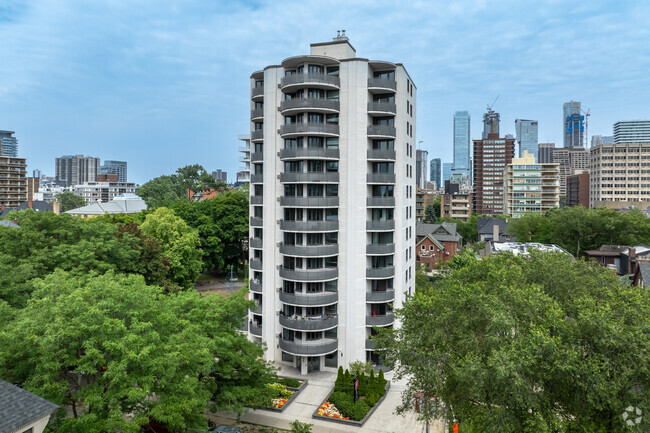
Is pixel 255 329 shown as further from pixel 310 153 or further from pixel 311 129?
pixel 311 129

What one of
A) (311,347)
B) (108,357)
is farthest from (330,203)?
(108,357)

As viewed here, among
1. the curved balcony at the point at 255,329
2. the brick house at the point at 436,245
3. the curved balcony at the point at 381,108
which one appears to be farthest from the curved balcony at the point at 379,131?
the brick house at the point at 436,245

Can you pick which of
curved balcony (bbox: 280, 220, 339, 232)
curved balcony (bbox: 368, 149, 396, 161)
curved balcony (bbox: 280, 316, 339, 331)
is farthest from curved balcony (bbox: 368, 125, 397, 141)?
curved balcony (bbox: 280, 316, 339, 331)

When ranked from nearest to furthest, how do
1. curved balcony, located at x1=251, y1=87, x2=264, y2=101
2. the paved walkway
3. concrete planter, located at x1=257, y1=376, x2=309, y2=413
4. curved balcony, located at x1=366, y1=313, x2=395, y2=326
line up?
the paved walkway → concrete planter, located at x1=257, y1=376, x2=309, y2=413 → curved balcony, located at x1=366, y1=313, x2=395, y2=326 → curved balcony, located at x1=251, y1=87, x2=264, y2=101

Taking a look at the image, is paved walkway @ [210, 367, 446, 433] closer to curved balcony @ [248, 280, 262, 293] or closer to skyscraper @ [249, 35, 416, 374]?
skyscraper @ [249, 35, 416, 374]

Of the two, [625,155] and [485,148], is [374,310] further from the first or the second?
[485,148]

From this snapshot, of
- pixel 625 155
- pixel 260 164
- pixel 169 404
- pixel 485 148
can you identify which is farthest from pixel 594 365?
pixel 485 148

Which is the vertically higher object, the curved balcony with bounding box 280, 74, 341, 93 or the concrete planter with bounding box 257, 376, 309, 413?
the curved balcony with bounding box 280, 74, 341, 93
